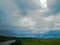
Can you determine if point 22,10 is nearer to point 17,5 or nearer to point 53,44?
point 17,5

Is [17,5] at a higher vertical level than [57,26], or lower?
higher

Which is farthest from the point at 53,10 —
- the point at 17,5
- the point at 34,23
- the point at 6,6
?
the point at 6,6

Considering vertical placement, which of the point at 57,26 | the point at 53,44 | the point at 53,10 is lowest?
the point at 53,44

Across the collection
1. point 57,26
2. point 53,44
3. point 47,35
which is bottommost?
point 53,44

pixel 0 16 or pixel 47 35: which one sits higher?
pixel 0 16

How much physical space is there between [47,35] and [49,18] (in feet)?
0.87

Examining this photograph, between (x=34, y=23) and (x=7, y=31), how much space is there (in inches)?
17.4

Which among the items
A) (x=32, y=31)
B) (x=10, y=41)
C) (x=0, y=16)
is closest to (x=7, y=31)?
(x=10, y=41)

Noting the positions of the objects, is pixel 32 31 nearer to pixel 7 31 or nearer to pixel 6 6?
pixel 7 31

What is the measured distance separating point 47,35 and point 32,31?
237mm

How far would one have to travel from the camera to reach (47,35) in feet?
5.17

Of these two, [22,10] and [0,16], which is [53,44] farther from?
[0,16]

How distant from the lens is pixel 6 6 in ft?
5.43

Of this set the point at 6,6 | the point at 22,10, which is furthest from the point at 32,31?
the point at 6,6
